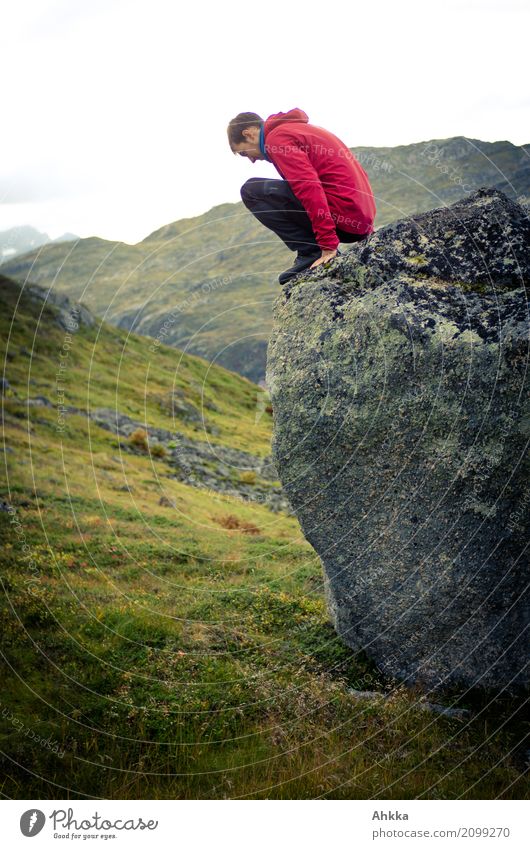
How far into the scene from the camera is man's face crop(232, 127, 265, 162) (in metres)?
8.97

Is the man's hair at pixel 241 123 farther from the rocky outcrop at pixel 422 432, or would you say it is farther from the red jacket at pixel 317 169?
the rocky outcrop at pixel 422 432

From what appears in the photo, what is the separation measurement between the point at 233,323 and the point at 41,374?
15248 centimetres

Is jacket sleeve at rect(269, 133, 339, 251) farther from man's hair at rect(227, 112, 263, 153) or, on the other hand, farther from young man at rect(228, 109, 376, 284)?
man's hair at rect(227, 112, 263, 153)

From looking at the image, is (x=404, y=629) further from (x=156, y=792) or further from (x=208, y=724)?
(x=156, y=792)

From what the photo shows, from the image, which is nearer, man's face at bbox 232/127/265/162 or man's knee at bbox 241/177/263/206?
man's face at bbox 232/127/265/162

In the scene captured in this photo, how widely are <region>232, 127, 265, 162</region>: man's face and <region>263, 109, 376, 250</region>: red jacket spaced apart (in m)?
0.20

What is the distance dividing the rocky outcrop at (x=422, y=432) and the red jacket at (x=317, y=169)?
2.57 feet

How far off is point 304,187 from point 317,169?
21.8 inches

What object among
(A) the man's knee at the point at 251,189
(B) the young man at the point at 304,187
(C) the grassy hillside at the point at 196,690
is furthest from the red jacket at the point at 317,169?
(C) the grassy hillside at the point at 196,690

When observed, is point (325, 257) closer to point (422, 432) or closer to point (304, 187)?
point (304, 187)

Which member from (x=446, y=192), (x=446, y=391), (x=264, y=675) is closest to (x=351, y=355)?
(x=446, y=391)

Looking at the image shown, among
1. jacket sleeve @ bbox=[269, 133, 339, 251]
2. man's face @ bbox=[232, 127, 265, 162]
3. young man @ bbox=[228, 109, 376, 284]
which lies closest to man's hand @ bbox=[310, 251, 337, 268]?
young man @ bbox=[228, 109, 376, 284]

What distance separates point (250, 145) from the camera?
29.7 ft

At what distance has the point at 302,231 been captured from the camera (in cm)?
967
